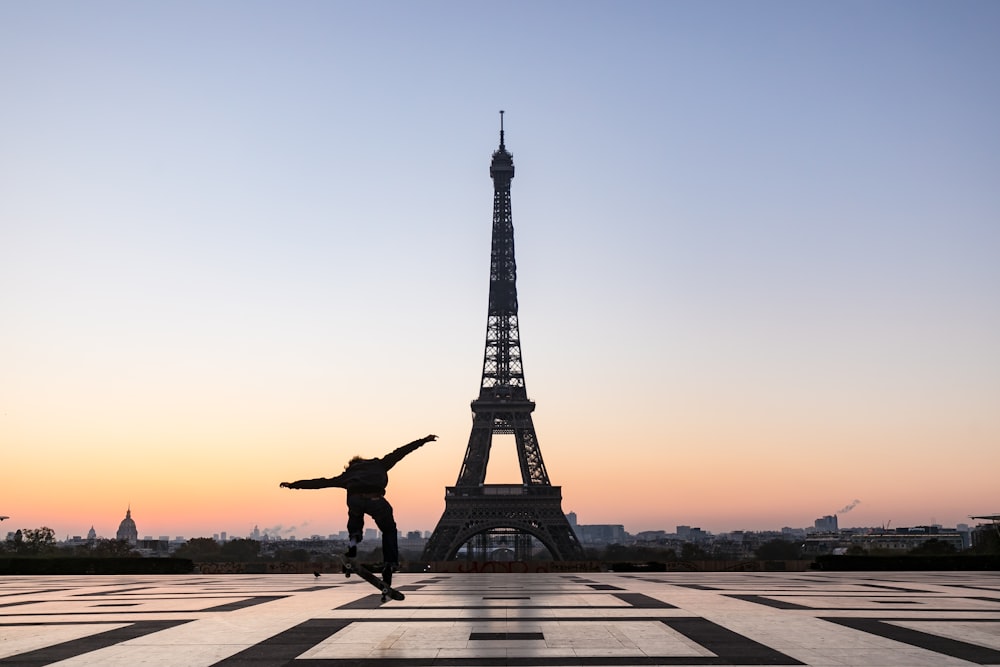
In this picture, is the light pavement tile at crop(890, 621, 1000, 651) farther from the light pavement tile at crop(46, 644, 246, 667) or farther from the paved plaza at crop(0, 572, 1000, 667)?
the light pavement tile at crop(46, 644, 246, 667)

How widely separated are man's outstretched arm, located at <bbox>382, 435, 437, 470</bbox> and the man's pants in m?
0.69

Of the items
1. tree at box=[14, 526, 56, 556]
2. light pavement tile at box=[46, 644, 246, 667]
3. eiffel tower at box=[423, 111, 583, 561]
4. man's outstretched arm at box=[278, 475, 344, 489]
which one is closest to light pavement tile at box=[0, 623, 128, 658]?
light pavement tile at box=[46, 644, 246, 667]

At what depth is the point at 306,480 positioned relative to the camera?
16.4m

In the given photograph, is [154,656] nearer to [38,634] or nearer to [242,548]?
[38,634]

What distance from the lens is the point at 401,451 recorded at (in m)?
16.0

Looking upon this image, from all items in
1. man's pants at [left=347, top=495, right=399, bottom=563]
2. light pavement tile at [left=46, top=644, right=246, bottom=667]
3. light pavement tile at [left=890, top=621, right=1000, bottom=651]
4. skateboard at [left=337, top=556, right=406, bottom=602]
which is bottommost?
light pavement tile at [left=890, top=621, right=1000, bottom=651]

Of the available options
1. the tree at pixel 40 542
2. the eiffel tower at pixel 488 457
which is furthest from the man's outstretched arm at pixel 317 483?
the tree at pixel 40 542

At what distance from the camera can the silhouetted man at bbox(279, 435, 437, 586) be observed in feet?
52.9

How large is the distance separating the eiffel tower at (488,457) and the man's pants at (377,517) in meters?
74.7

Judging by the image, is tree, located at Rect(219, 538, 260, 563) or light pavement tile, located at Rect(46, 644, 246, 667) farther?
tree, located at Rect(219, 538, 260, 563)

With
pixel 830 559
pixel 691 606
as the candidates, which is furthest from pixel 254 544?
pixel 691 606

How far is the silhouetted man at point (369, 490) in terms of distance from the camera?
16125 millimetres

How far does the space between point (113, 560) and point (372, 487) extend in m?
51.9

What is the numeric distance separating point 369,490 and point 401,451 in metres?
0.97
